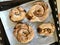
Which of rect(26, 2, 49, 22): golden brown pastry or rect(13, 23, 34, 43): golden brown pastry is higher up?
rect(26, 2, 49, 22): golden brown pastry

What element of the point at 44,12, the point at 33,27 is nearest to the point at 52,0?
the point at 44,12

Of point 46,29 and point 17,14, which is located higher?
point 17,14

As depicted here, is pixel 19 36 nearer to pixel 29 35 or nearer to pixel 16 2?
pixel 29 35
